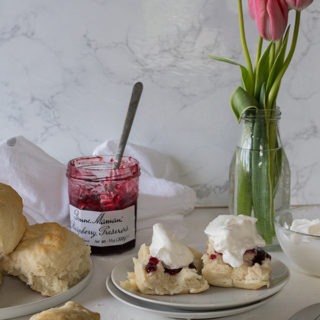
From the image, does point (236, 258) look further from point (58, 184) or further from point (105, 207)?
point (58, 184)

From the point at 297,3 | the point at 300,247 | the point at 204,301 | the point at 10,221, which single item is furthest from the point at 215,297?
the point at 297,3

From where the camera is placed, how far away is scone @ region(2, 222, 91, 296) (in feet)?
2.63

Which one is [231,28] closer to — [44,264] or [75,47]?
[75,47]

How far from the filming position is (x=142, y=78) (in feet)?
3.69

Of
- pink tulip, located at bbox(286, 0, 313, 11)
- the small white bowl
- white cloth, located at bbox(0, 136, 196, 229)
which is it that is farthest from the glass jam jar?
pink tulip, located at bbox(286, 0, 313, 11)

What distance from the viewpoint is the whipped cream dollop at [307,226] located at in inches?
35.6

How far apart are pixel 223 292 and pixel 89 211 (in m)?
0.24

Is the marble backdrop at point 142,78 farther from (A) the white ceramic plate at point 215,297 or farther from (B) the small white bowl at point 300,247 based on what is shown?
(A) the white ceramic plate at point 215,297

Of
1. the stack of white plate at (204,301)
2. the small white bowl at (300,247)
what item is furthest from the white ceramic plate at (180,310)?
the small white bowl at (300,247)

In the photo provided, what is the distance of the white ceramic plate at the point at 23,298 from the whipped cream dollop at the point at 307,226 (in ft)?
0.96

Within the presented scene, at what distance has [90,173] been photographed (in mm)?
964

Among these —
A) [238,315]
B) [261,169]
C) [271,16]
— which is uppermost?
[271,16]

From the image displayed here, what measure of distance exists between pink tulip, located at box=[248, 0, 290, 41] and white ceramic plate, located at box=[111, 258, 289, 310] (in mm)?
314

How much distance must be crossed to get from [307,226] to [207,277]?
19 centimetres
